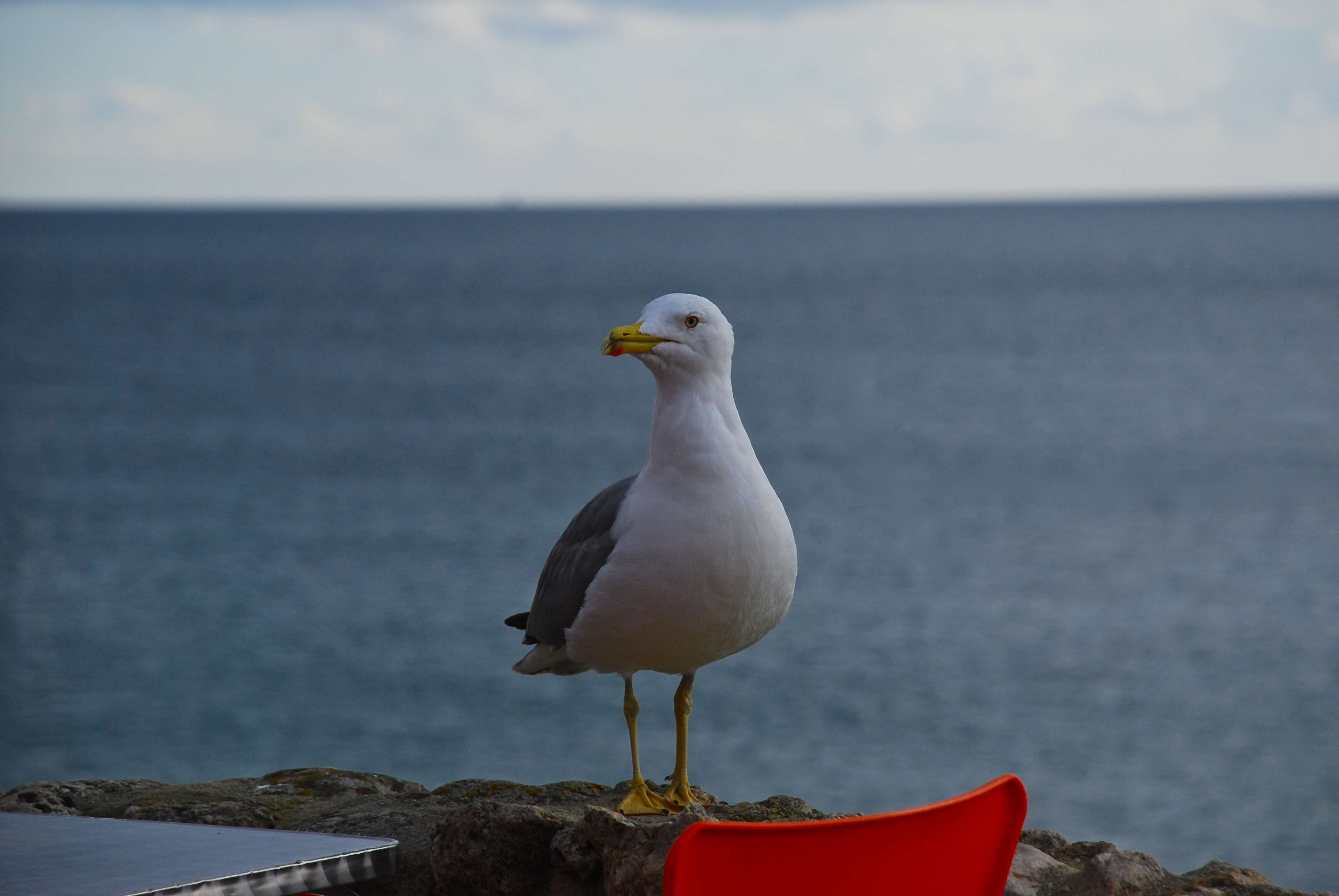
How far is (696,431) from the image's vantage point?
3.52 meters

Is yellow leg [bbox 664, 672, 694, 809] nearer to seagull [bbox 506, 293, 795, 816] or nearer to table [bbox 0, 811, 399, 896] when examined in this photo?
seagull [bbox 506, 293, 795, 816]

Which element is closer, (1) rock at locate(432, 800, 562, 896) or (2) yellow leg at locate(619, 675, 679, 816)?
(1) rock at locate(432, 800, 562, 896)

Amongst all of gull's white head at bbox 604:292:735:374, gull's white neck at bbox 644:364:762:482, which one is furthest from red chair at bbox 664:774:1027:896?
gull's white head at bbox 604:292:735:374

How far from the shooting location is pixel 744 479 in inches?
139

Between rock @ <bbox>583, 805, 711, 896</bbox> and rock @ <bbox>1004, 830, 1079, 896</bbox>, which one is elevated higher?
rock @ <bbox>583, 805, 711, 896</bbox>

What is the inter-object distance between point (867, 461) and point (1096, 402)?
50.0ft

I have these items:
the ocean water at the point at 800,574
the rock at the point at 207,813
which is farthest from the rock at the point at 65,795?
the ocean water at the point at 800,574

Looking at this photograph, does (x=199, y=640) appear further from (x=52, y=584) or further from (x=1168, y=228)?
(x=1168, y=228)

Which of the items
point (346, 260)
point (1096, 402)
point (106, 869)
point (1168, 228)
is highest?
point (1168, 228)

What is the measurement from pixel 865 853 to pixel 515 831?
142 centimetres

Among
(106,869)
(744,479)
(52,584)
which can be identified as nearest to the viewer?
(106,869)

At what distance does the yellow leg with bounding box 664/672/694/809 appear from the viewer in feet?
12.9

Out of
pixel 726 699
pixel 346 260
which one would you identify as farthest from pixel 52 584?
pixel 346 260

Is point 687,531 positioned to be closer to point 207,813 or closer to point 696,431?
point 696,431
